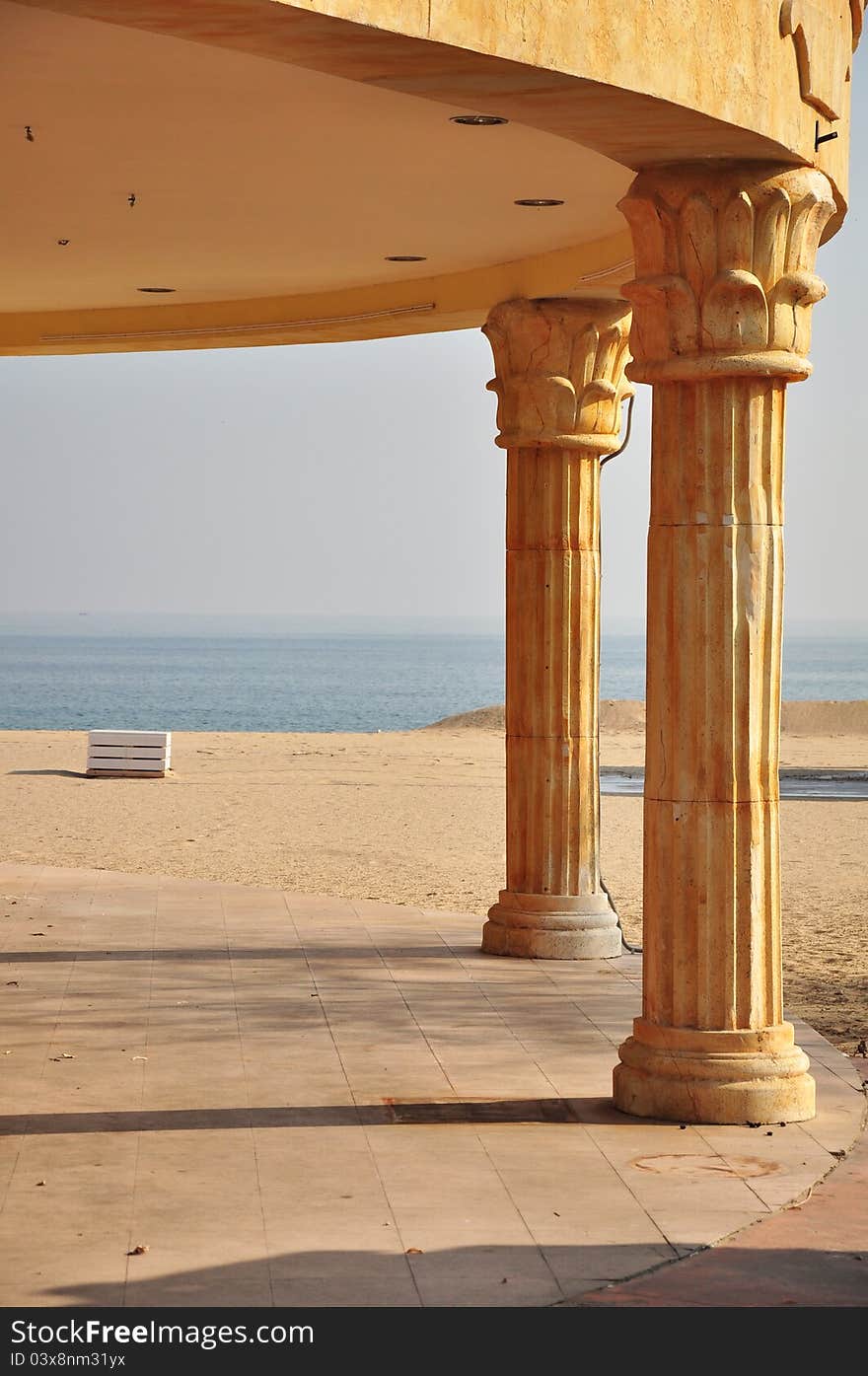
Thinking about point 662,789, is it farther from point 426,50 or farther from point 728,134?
point 426,50

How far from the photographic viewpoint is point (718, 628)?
7762mm

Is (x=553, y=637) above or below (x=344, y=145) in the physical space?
below

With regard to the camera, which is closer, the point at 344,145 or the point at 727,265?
the point at 727,265

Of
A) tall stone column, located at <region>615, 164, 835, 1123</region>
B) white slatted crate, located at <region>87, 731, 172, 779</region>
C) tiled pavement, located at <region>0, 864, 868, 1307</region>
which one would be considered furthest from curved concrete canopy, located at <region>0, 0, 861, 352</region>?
white slatted crate, located at <region>87, 731, 172, 779</region>

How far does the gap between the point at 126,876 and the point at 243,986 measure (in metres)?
4.78

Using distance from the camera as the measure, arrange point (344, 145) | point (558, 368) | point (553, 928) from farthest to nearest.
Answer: point (553, 928) < point (558, 368) < point (344, 145)

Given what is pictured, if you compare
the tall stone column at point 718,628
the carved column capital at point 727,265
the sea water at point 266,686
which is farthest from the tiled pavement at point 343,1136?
the sea water at point 266,686

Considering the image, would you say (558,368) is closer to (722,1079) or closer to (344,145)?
(344,145)

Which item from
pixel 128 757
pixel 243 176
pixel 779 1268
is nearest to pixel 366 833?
pixel 128 757

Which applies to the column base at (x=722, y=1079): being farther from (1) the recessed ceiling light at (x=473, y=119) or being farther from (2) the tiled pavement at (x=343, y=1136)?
(1) the recessed ceiling light at (x=473, y=119)

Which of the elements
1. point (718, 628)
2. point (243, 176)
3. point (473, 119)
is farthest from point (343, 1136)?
point (243, 176)

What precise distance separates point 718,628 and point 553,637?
4253mm

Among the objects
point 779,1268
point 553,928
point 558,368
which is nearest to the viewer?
point 779,1268
